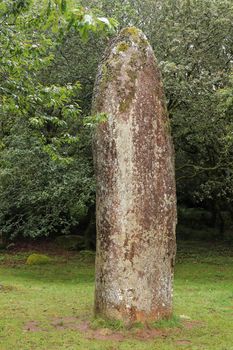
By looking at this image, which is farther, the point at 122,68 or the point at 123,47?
the point at 123,47

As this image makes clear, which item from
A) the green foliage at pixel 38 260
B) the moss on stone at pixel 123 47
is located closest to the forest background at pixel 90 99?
the green foliage at pixel 38 260

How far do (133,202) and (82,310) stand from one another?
136 inches

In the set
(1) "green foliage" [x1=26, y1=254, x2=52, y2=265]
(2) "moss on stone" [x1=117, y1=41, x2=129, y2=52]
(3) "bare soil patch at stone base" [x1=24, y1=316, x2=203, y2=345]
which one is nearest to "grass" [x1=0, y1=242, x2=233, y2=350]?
(3) "bare soil patch at stone base" [x1=24, y1=316, x2=203, y2=345]

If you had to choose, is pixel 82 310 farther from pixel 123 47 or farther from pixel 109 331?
pixel 123 47

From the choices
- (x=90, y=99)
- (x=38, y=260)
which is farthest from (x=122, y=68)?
(x=38, y=260)

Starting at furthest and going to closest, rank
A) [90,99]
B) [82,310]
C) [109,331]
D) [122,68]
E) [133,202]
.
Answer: [90,99]
[82,310]
[122,68]
[133,202]
[109,331]

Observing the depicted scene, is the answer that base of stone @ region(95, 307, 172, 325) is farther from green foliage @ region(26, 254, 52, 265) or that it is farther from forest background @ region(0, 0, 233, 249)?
green foliage @ region(26, 254, 52, 265)

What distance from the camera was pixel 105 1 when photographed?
62.8 feet

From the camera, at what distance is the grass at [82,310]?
8.65m

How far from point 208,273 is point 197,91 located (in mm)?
7481

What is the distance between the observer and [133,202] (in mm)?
9375

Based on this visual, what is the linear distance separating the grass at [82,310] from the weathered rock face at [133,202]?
63 cm

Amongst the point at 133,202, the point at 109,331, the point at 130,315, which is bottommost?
the point at 109,331

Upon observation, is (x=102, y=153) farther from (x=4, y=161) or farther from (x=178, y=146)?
(x=178, y=146)
